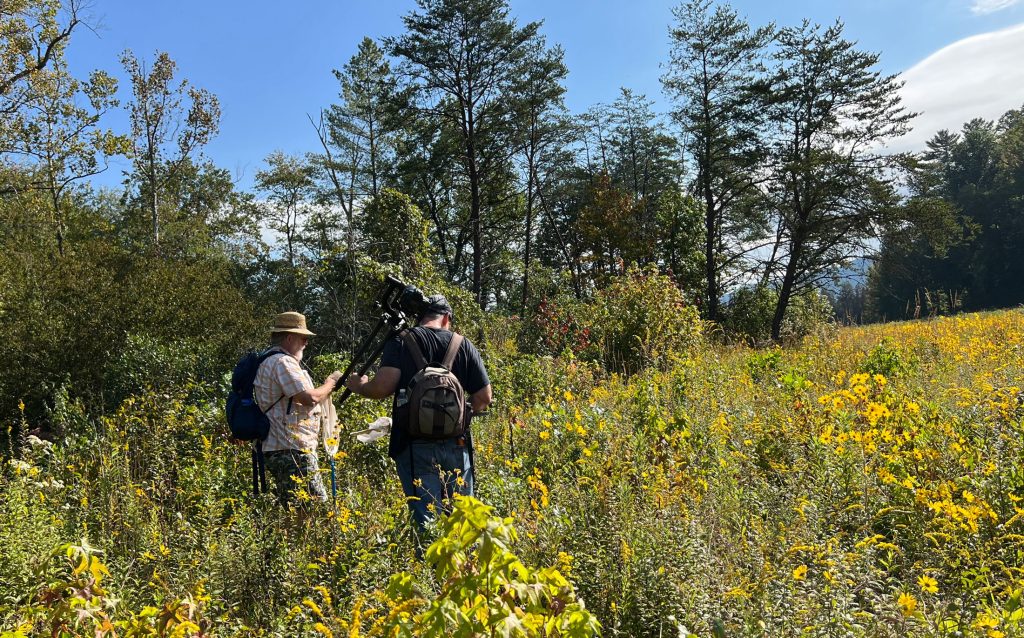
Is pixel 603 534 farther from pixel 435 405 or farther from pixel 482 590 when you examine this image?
pixel 482 590

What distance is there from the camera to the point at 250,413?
402cm

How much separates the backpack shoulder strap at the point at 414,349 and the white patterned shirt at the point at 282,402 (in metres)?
0.88

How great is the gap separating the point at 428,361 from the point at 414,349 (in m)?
0.11

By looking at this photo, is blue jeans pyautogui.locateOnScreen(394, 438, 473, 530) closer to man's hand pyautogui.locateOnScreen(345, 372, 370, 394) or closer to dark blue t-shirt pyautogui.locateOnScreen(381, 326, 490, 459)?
dark blue t-shirt pyautogui.locateOnScreen(381, 326, 490, 459)

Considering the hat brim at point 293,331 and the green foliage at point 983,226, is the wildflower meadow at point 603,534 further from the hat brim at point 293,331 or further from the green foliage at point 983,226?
the green foliage at point 983,226

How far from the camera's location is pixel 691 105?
25.9 meters

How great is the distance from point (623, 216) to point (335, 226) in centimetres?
1412

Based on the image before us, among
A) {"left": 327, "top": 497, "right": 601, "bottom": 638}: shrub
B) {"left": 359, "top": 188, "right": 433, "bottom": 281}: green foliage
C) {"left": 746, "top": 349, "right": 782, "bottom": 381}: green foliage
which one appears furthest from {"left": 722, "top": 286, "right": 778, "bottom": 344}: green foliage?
{"left": 327, "top": 497, "right": 601, "bottom": 638}: shrub

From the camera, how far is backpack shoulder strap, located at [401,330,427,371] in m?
3.61

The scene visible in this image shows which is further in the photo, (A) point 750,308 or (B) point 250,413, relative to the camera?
(A) point 750,308

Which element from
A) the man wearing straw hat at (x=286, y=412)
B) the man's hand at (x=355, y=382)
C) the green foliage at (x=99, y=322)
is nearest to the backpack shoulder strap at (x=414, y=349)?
the man's hand at (x=355, y=382)

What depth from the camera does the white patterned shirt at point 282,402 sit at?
4.05 meters

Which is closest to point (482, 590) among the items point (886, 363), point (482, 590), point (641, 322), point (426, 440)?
point (482, 590)

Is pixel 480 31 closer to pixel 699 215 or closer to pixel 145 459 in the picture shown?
pixel 699 215
